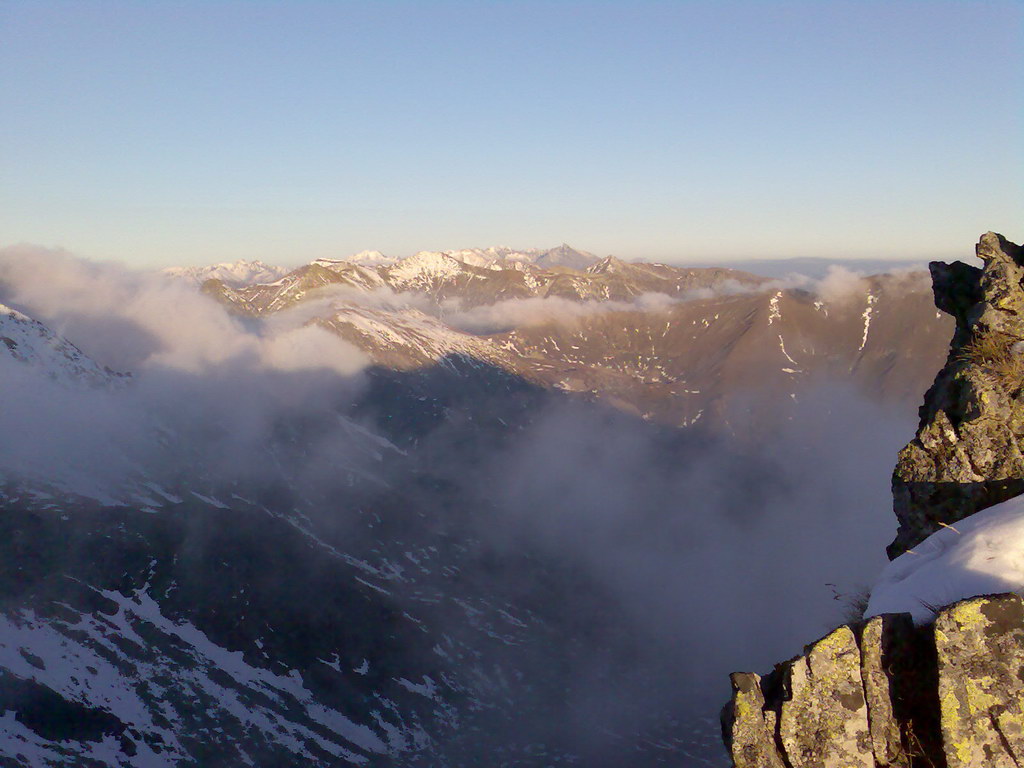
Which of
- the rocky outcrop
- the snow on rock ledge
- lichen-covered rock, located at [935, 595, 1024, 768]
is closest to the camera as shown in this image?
lichen-covered rock, located at [935, 595, 1024, 768]

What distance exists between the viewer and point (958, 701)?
1261 centimetres

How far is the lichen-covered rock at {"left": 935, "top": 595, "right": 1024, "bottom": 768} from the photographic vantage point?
40.3ft

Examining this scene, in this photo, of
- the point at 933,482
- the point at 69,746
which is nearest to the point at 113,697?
the point at 69,746

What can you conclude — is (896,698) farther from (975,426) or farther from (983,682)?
(975,426)

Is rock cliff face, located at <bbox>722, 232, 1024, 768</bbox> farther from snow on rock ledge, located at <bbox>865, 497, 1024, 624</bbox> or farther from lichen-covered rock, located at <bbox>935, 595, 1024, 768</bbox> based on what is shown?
snow on rock ledge, located at <bbox>865, 497, 1024, 624</bbox>

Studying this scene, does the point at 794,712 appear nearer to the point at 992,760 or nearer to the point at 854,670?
the point at 854,670

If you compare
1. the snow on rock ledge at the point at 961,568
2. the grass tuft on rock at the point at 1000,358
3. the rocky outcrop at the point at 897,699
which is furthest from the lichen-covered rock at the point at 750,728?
the grass tuft on rock at the point at 1000,358

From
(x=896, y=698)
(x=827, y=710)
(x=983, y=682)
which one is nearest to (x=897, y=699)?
(x=896, y=698)

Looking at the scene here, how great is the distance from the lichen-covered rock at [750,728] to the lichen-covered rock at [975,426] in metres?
9.57

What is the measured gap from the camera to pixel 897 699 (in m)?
13.6

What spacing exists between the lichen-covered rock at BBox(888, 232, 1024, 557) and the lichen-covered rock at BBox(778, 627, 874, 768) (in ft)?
27.8

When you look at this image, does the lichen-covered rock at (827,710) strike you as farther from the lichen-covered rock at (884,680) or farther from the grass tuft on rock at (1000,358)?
the grass tuft on rock at (1000,358)

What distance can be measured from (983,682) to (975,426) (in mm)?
10420

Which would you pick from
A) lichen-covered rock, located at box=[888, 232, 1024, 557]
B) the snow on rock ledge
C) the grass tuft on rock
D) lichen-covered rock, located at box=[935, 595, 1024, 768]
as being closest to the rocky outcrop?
lichen-covered rock, located at box=[935, 595, 1024, 768]
